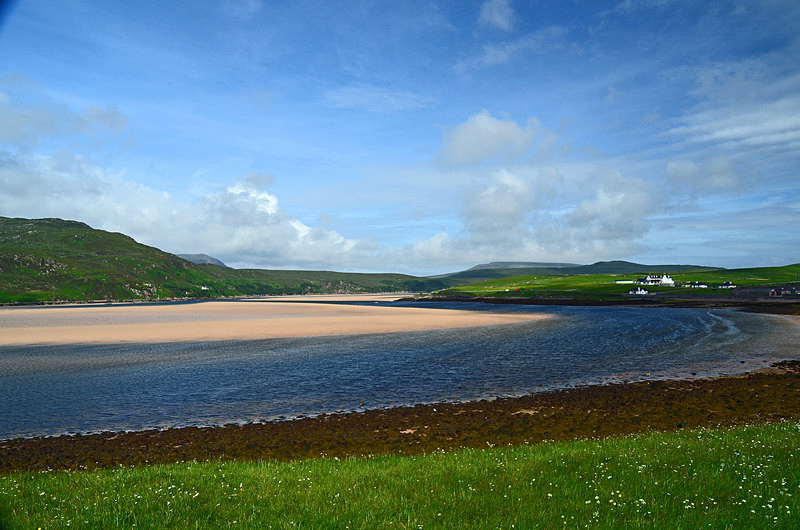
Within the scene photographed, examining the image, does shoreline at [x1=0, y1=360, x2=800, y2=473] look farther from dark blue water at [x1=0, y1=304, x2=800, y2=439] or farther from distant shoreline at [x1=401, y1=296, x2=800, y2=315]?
distant shoreline at [x1=401, y1=296, x2=800, y2=315]

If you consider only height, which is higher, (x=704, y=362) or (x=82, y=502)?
(x=82, y=502)

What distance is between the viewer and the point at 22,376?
3953 cm

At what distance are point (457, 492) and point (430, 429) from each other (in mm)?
13462

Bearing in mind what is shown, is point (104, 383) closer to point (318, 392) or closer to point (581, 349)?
point (318, 392)

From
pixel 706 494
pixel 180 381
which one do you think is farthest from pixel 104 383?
pixel 706 494

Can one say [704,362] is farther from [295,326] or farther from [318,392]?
[295,326]

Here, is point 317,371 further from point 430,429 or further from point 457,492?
point 457,492

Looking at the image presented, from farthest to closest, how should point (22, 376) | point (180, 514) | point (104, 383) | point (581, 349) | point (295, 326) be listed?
point (295, 326) < point (581, 349) < point (22, 376) < point (104, 383) < point (180, 514)

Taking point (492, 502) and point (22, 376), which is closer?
point (492, 502)

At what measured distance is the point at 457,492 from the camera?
1161 centimetres

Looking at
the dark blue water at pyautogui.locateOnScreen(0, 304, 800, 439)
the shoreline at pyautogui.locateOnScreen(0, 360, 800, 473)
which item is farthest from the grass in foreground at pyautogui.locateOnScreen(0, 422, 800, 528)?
the dark blue water at pyautogui.locateOnScreen(0, 304, 800, 439)

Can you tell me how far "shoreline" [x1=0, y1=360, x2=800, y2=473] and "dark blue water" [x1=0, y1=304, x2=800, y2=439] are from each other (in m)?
2.50

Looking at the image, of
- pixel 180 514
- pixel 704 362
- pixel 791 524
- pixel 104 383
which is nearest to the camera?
pixel 791 524

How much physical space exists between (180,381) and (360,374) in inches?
594
